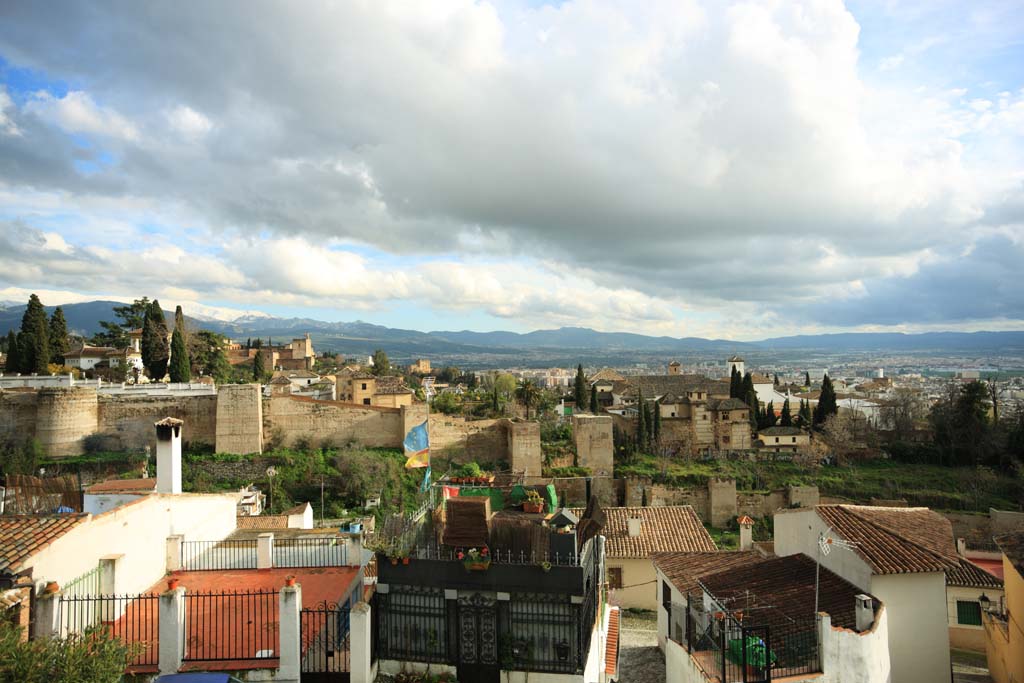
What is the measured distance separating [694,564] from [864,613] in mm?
5215

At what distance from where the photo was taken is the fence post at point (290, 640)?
745 cm

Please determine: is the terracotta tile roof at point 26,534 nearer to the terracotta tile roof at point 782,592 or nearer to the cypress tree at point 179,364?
the terracotta tile roof at point 782,592

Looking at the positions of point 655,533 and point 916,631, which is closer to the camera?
point 916,631

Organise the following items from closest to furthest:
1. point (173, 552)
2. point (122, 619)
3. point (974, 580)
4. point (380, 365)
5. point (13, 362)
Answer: point (122, 619) < point (173, 552) < point (974, 580) < point (13, 362) < point (380, 365)

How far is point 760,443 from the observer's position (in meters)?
44.4

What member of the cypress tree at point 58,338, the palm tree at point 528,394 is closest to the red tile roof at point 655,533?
the palm tree at point 528,394

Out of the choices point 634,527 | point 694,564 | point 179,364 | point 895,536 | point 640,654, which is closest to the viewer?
point 895,536

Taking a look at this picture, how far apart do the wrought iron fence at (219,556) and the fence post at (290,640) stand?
11.9 feet

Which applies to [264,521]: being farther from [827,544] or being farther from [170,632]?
[827,544]

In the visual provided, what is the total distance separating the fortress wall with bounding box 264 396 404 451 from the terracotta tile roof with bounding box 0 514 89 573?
2728cm

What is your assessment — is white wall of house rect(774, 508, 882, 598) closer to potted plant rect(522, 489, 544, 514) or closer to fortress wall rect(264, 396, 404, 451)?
potted plant rect(522, 489, 544, 514)

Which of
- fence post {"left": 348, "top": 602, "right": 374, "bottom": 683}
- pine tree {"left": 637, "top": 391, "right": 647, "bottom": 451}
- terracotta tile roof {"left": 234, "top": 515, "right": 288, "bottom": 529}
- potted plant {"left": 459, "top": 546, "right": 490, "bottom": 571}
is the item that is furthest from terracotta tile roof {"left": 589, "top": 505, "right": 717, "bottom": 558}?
pine tree {"left": 637, "top": 391, "right": 647, "bottom": 451}

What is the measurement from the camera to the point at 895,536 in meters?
11.7

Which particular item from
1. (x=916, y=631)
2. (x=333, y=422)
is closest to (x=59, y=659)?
(x=916, y=631)
